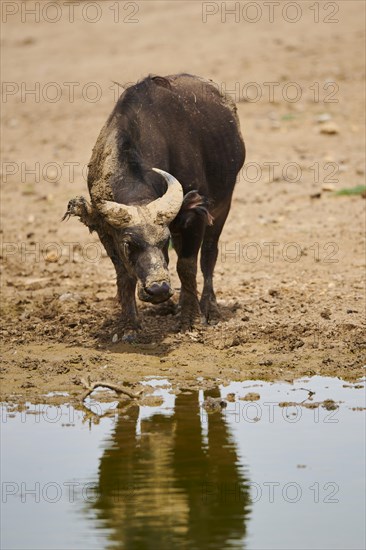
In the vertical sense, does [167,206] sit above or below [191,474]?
above

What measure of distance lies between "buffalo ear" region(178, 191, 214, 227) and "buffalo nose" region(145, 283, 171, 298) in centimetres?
103

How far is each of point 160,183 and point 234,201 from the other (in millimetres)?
5735

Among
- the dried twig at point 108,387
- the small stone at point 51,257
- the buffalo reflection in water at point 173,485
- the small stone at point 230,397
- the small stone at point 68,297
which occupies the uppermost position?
the small stone at point 51,257

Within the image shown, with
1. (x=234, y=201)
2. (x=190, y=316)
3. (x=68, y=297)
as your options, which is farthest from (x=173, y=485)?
(x=234, y=201)

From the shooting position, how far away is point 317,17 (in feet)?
88.1

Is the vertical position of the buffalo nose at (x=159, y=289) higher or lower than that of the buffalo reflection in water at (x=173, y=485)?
higher

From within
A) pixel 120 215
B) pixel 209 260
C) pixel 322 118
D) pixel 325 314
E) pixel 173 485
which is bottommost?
pixel 173 485

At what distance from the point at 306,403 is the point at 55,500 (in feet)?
7.79

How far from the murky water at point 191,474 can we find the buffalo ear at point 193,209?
1792 mm

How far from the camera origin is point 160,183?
10094 mm

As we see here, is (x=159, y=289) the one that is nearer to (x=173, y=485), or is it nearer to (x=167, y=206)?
(x=167, y=206)

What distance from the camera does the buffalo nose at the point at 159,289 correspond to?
936 cm

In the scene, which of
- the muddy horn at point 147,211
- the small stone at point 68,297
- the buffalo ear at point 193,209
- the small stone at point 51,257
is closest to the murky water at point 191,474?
the muddy horn at point 147,211

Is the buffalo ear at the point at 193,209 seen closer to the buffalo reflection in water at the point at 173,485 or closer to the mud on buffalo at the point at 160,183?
the mud on buffalo at the point at 160,183
